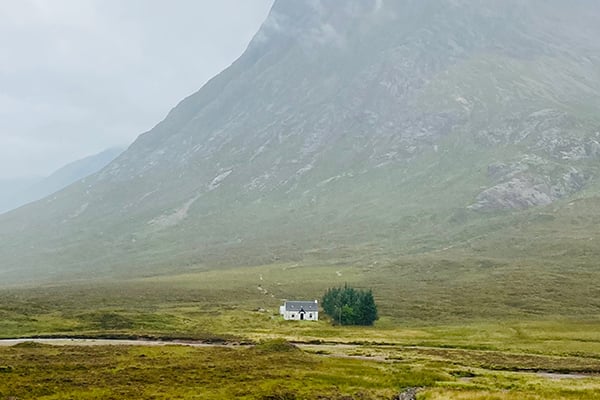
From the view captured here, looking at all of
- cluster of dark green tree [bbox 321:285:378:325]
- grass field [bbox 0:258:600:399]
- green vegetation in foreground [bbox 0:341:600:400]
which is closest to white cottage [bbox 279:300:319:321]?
grass field [bbox 0:258:600:399]

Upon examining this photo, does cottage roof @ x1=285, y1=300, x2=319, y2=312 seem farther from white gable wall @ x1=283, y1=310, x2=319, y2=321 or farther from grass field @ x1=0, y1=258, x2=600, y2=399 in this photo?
grass field @ x1=0, y1=258, x2=600, y2=399

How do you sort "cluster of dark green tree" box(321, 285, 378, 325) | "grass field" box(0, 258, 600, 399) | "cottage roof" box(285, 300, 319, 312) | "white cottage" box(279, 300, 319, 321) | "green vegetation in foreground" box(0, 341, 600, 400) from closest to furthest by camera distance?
"green vegetation in foreground" box(0, 341, 600, 400)
"grass field" box(0, 258, 600, 399)
"cluster of dark green tree" box(321, 285, 378, 325)
"white cottage" box(279, 300, 319, 321)
"cottage roof" box(285, 300, 319, 312)

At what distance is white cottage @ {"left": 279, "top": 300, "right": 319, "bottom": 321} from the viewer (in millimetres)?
144500

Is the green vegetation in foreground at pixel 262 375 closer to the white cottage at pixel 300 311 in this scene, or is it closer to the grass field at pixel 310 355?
the grass field at pixel 310 355

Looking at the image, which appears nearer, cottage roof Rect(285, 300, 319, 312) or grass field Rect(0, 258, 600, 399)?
Answer: grass field Rect(0, 258, 600, 399)

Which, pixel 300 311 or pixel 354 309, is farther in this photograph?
pixel 300 311

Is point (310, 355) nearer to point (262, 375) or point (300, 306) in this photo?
point (262, 375)

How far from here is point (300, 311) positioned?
145 m

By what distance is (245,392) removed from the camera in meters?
51.9

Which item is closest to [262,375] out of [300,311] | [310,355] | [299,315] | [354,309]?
[310,355]

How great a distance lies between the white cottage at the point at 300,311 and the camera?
144500 millimetres

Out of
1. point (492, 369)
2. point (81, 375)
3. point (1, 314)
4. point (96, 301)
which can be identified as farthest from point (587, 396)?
point (96, 301)

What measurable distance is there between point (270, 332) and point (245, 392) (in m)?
68.7

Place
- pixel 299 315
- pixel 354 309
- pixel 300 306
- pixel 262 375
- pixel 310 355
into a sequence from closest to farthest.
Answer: pixel 262 375
pixel 310 355
pixel 354 309
pixel 299 315
pixel 300 306
